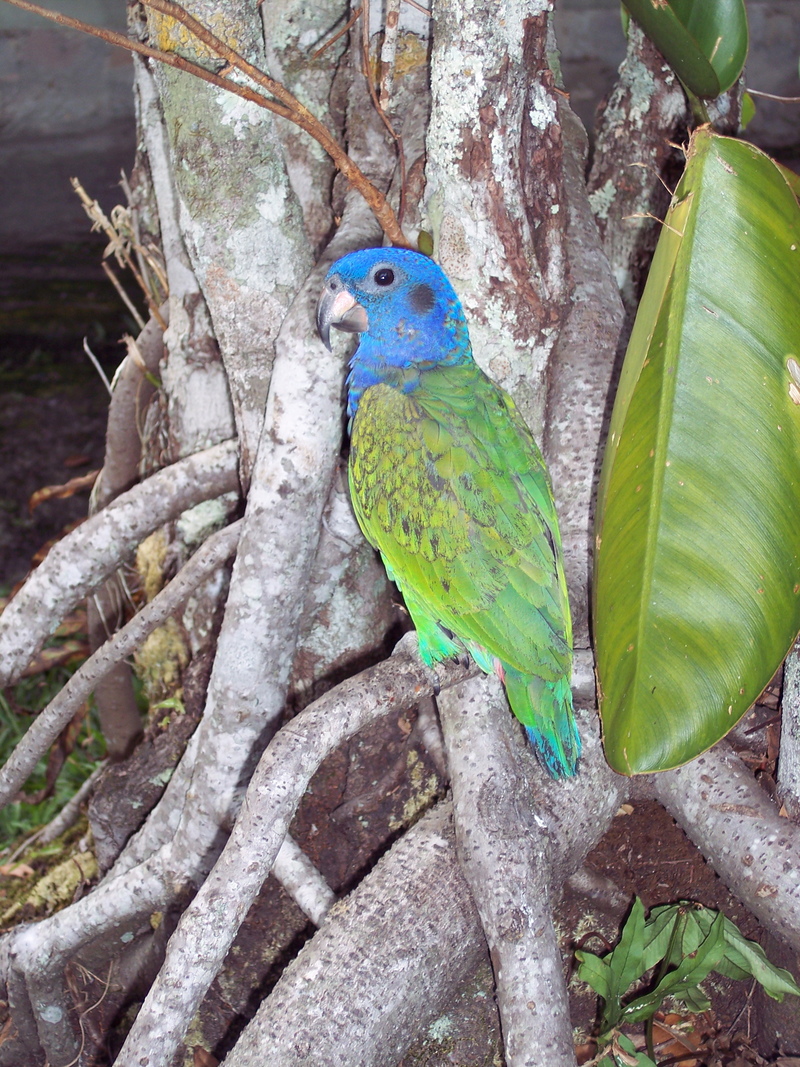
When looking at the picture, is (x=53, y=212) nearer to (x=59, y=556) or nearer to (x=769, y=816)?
(x=59, y=556)

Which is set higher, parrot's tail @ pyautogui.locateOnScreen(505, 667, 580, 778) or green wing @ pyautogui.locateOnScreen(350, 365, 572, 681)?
green wing @ pyautogui.locateOnScreen(350, 365, 572, 681)

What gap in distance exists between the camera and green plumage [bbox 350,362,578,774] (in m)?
1.79

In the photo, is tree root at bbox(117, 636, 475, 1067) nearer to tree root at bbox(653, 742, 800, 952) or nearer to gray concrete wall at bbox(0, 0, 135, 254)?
tree root at bbox(653, 742, 800, 952)

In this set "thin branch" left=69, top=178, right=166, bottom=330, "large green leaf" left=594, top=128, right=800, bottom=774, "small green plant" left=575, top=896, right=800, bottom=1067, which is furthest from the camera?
"thin branch" left=69, top=178, right=166, bottom=330

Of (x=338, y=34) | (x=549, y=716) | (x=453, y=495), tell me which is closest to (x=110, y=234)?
(x=338, y=34)

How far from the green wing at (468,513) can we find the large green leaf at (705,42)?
85cm

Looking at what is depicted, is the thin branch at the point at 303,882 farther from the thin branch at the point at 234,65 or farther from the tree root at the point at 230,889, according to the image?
the thin branch at the point at 234,65

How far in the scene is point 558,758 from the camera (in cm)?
184

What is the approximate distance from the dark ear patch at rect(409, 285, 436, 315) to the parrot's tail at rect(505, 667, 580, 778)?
762 millimetres

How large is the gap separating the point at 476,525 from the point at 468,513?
0.10 ft

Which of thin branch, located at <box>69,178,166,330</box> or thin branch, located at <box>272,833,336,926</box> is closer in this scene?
thin branch, located at <box>272,833,336,926</box>

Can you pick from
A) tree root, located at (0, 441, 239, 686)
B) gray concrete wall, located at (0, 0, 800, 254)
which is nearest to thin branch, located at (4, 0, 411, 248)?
tree root, located at (0, 441, 239, 686)

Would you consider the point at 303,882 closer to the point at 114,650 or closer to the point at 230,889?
the point at 230,889

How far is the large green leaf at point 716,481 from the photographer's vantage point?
1.48 metres
